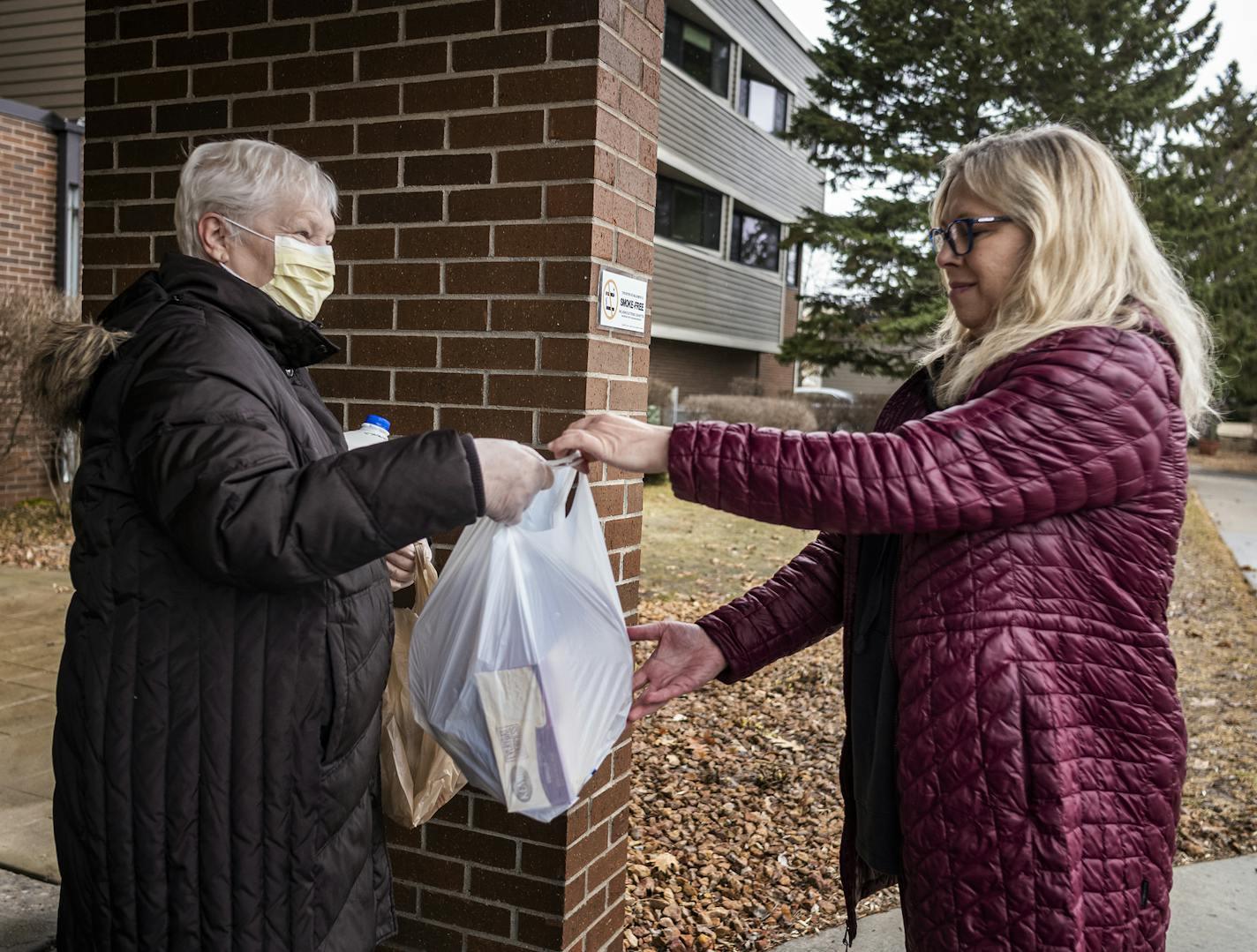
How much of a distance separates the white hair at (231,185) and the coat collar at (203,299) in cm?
12

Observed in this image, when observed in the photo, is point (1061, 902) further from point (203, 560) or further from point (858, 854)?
point (203, 560)

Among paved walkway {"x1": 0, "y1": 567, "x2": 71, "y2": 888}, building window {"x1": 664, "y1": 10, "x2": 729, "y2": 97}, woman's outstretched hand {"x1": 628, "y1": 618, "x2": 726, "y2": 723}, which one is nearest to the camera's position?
woman's outstretched hand {"x1": 628, "y1": 618, "x2": 726, "y2": 723}

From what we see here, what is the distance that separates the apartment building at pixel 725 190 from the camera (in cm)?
1808

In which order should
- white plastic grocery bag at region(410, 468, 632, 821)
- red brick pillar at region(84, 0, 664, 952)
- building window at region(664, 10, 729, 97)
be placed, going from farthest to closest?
1. building window at region(664, 10, 729, 97)
2. red brick pillar at region(84, 0, 664, 952)
3. white plastic grocery bag at region(410, 468, 632, 821)

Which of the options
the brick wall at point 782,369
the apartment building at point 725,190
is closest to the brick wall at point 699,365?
the apartment building at point 725,190

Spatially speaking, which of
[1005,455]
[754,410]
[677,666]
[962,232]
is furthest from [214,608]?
[754,410]

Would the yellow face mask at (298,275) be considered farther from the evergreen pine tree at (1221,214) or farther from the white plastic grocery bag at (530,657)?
the evergreen pine tree at (1221,214)

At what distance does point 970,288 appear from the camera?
181 centimetres

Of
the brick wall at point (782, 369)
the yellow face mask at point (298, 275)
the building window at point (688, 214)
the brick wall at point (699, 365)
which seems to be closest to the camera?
the yellow face mask at point (298, 275)

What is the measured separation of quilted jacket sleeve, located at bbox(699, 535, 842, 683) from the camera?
86.0 inches

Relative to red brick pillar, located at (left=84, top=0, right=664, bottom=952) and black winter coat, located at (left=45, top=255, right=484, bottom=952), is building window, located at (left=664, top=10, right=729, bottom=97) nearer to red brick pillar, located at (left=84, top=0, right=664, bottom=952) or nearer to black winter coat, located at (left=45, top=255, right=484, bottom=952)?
red brick pillar, located at (left=84, top=0, right=664, bottom=952)

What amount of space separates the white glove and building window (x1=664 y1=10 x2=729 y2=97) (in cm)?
1682

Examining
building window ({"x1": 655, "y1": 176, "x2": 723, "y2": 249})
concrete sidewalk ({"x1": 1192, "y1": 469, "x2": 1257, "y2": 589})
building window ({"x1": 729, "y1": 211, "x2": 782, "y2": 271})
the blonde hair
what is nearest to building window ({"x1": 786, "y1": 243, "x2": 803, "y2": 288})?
building window ({"x1": 729, "y1": 211, "x2": 782, "y2": 271})

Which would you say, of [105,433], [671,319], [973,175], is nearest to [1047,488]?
Answer: [973,175]
